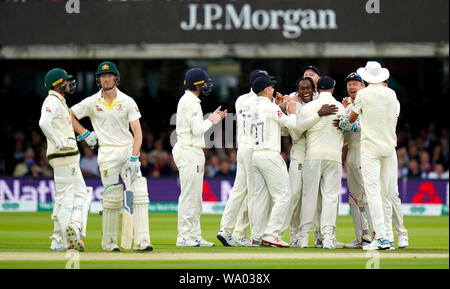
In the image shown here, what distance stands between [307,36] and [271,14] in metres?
0.89

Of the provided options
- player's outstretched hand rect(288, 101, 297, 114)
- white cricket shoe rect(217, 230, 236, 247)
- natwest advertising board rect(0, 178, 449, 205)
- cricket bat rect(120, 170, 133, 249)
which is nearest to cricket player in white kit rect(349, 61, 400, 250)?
player's outstretched hand rect(288, 101, 297, 114)

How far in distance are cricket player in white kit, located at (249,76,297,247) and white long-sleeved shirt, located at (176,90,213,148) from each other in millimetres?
633

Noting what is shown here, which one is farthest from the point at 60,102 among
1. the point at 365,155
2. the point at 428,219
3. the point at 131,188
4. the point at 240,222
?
the point at 428,219

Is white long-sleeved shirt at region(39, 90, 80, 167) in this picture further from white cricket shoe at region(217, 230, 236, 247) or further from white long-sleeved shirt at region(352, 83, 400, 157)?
white long-sleeved shirt at region(352, 83, 400, 157)

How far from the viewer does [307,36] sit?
1902cm

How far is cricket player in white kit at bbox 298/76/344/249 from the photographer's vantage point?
10.7 m

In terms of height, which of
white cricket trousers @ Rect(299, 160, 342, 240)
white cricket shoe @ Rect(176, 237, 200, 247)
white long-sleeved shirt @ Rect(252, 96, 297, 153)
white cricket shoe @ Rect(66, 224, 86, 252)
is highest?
white long-sleeved shirt @ Rect(252, 96, 297, 153)

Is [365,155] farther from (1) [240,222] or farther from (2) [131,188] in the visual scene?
(2) [131,188]

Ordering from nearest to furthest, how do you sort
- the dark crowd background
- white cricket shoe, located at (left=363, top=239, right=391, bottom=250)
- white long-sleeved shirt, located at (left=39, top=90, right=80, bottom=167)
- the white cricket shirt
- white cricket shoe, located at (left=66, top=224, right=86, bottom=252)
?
1. white cricket shoe, located at (left=66, top=224, right=86, bottom=252)
2. white long-sleeved shirt, located at (left=39, top=90, right=80, bottom=167)
3. the white cricket shirt
4. white cricket shoe, located at (left=363, top=239, right=391, bottom=250)
5. the dark crowd background

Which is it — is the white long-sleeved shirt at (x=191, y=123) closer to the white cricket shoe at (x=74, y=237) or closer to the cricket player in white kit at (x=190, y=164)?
the cricket player in white kit at (x=190, y=164)

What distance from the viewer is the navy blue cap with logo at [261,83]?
35.0ft

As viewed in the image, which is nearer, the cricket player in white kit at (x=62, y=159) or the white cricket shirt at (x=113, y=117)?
the cricket player in white kit at (x=62, y=159)

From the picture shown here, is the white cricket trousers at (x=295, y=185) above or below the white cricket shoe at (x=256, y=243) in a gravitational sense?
above

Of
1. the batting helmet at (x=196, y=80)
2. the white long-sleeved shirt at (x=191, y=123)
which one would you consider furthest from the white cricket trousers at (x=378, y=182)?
A: the batting helmet at (x=196, y=80)
